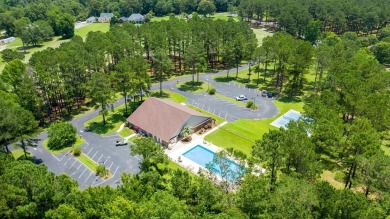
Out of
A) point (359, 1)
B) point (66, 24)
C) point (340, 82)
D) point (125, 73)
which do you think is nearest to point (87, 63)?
point (125, 73)

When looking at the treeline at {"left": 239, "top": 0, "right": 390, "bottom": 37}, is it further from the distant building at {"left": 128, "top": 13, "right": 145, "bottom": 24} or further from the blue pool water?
the blue pool water

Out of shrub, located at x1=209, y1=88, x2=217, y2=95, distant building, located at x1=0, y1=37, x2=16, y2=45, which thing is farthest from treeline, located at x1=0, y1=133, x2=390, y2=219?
distant building, located at x1=0, y1=37, x2=16, y2=45

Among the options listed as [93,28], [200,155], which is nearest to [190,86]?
[200,155]

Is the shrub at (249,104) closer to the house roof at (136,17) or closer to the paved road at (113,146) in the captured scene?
the paved road at (113,146)

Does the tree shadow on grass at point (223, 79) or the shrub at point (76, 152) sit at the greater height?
the tree shadow on grass at point (223, 79)

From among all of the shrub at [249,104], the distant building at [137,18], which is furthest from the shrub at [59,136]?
the distant building at [137,18]

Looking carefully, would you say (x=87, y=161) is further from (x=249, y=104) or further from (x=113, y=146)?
(x=249, y=104)
